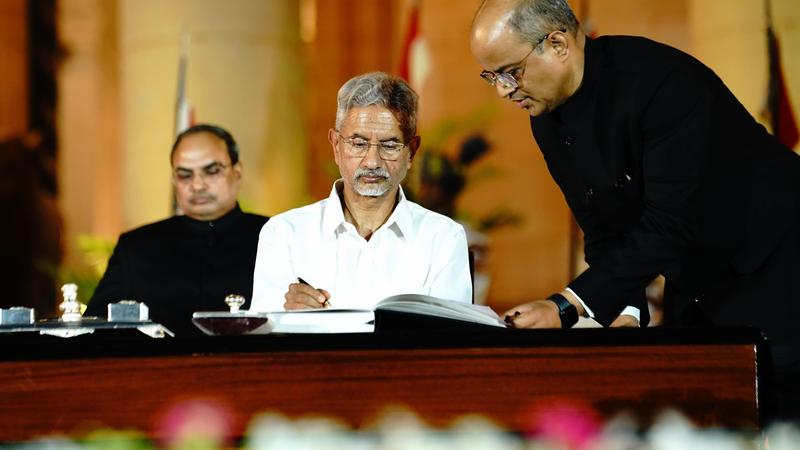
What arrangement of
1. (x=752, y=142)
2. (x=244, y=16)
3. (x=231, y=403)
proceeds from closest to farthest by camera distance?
(x=231, y=403) < (x=752, y=142) < (x=244, y=16)

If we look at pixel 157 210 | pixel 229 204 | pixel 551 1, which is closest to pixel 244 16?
pixel 157 210

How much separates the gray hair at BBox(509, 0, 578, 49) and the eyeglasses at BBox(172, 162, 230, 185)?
2.26 m

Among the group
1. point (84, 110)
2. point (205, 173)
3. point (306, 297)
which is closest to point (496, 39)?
point (306, 297)

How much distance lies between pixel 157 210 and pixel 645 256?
579 cm

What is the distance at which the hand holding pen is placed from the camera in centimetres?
342

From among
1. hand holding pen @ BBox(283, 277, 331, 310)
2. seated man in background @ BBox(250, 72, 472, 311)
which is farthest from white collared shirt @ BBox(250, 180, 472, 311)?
hand holding pen @ BBox(283, 277, 331, 310)

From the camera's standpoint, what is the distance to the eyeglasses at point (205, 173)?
511cm

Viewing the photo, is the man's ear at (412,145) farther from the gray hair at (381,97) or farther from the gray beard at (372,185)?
the gray beard at (372,185)

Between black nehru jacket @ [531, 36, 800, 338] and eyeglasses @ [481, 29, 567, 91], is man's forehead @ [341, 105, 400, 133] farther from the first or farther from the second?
eyeglasses @ [481, 29, 567, 91]

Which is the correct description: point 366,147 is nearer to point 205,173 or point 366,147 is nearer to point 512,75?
point 512,75

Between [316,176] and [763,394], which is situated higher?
[316,176]

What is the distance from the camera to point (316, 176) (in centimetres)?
1077

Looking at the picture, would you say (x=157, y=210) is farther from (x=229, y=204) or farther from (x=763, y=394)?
(x=763, y=394)

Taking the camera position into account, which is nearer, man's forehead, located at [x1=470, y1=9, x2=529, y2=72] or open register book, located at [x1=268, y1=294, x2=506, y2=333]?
open register book, located at [x1=268, y1=294, x2=506, y2=333]
